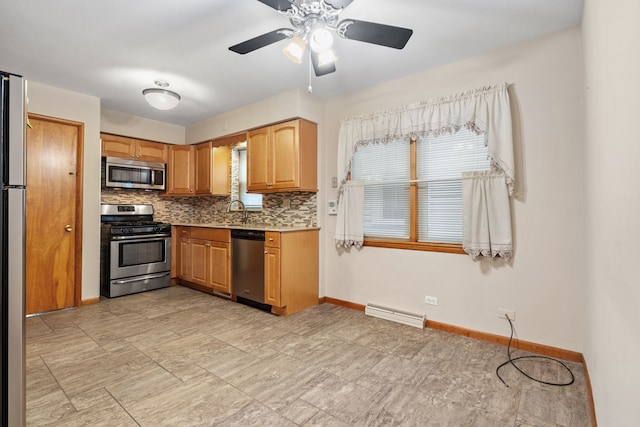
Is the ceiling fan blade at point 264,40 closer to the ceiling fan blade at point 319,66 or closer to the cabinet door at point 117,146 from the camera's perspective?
the ceiling fan blade at point 319,66

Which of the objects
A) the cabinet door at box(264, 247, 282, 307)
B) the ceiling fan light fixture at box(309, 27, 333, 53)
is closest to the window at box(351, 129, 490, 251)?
the cabinet door at box(264, 247, 282, 307)

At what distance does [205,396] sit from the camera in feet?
6.30

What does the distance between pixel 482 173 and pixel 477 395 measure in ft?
5.55

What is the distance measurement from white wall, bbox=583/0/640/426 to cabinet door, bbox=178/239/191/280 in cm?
446

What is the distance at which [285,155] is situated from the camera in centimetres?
368

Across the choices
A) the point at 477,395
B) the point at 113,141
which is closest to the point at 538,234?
the point at 477,395

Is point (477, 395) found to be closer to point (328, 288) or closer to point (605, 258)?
point (605, 258)

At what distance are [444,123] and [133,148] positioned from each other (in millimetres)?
4161

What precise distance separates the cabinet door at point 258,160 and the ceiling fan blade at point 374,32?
2141 millimetres

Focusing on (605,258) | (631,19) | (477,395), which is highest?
(631,19)

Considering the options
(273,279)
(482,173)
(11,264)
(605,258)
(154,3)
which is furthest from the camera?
(273,279)

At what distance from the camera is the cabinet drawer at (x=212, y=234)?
3.99m

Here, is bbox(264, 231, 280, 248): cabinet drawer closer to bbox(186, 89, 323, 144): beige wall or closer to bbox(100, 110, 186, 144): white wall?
bbox(186, 89, 323, 144): beige wall

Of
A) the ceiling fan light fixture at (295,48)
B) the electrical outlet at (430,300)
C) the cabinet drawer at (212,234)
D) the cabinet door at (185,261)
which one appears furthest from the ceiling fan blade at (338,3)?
the cabinet door at (185,261)
